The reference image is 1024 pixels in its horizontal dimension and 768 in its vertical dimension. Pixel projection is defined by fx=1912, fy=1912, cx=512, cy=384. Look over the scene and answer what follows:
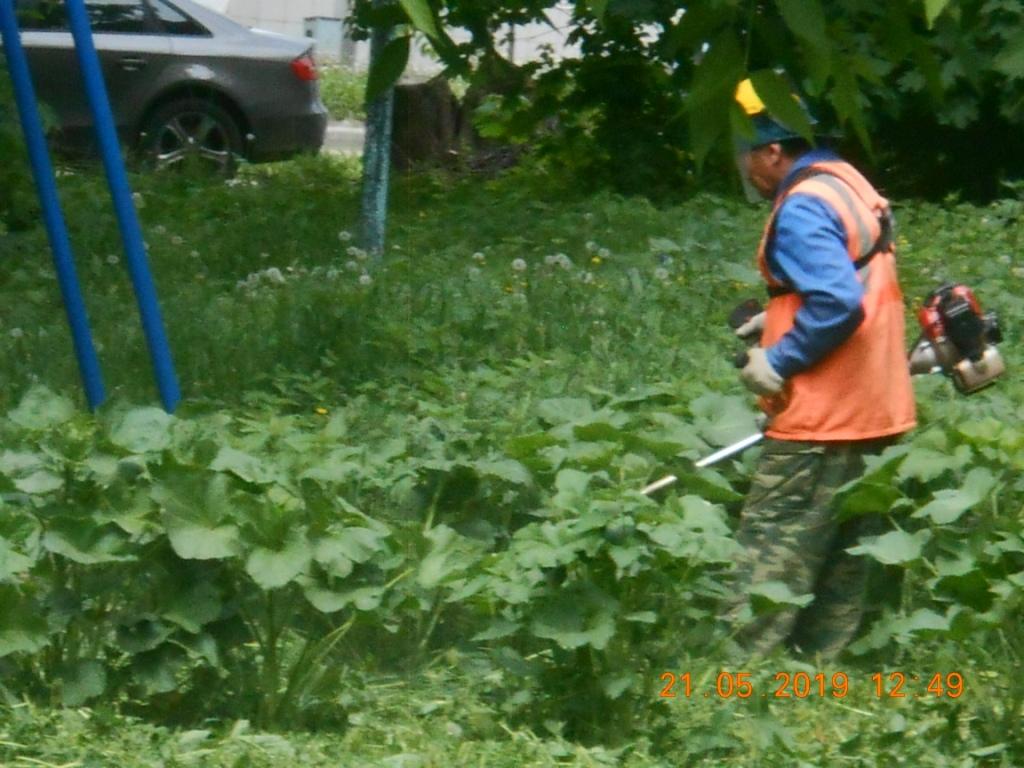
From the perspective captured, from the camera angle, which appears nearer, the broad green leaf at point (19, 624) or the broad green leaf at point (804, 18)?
the broad green leaf at point (804, 18)

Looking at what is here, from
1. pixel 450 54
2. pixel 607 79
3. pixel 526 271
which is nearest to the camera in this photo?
pixel 450 54

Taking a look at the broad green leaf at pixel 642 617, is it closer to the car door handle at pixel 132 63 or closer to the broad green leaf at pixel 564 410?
the broad green leaf at pixel 564 410

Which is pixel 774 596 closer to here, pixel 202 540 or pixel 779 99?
pixel 202 540

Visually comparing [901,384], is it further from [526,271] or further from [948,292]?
[526,271]

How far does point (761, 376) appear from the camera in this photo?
15.5ft

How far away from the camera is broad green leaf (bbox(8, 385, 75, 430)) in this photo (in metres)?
4.19

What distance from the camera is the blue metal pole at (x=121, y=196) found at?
5.81 meters

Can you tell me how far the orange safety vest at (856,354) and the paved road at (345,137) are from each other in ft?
44.7

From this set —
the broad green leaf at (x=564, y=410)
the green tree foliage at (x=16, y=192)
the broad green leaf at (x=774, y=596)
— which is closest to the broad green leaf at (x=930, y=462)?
the broad green leaf at (x=774, y=596)

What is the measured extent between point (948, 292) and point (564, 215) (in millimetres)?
5549

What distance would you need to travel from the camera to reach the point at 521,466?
4730 millimetres

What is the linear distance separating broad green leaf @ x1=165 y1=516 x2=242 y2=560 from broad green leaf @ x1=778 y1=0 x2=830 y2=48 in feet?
5.28

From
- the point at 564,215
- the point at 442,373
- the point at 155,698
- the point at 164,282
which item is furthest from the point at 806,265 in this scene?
the point at 564,215

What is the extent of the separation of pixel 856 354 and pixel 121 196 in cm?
240
